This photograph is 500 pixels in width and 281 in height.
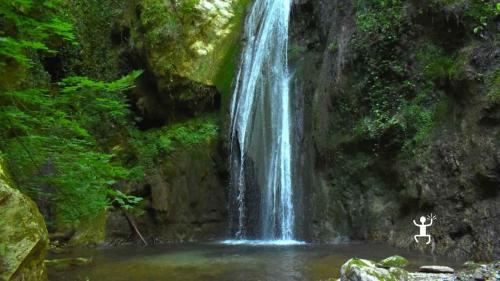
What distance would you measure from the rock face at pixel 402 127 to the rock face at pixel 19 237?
6948 millimetres

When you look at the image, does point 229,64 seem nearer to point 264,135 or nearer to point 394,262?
point 264,135

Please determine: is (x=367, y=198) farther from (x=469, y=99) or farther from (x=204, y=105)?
(x=204, y=105)

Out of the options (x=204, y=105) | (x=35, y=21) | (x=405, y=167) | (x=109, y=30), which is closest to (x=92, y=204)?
(x=35, y=21)

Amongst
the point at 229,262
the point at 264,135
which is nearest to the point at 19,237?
the point at 229,262

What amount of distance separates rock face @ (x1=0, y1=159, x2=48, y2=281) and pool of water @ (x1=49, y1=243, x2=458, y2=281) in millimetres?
2394

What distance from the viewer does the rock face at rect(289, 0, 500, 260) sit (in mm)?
8812

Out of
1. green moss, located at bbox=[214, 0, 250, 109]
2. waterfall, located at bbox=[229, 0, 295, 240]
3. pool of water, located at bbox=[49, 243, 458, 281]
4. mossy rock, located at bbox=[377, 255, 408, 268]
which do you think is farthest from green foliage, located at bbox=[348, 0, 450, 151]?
green moss, located at bbox=[214, 0, 250, 109]

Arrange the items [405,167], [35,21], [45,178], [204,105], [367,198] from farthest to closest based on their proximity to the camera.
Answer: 1. [204,105]
2. [367,198]
3. [405,167]
4. [45,178]
5. [35,21]

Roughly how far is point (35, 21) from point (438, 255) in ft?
25.3

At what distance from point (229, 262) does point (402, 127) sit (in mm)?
5150

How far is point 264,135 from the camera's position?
43.8 feet

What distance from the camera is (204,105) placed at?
15602 millimetres

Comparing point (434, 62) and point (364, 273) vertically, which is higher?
point (434, 62)

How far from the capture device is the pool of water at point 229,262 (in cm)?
716
